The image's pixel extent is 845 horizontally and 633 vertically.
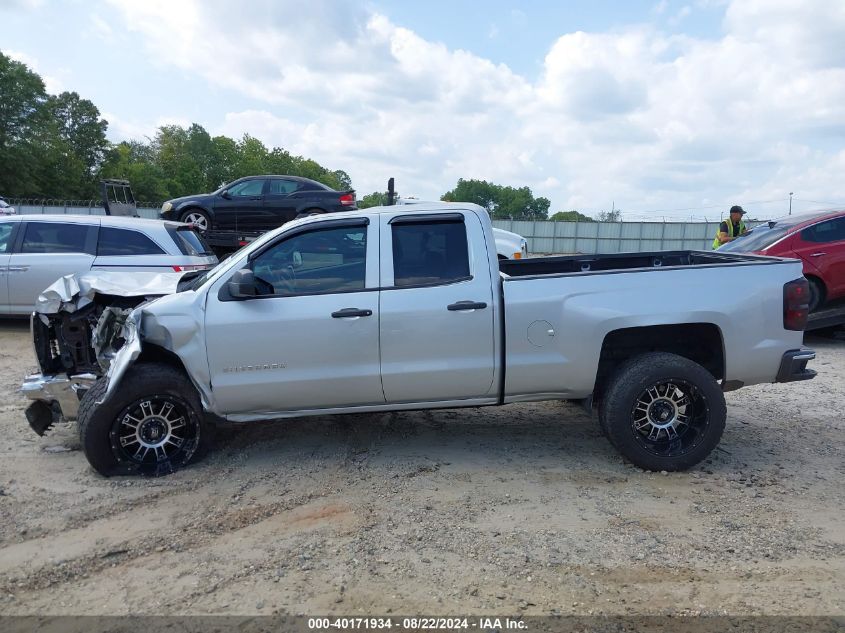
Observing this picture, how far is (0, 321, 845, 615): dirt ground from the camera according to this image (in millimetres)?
3166

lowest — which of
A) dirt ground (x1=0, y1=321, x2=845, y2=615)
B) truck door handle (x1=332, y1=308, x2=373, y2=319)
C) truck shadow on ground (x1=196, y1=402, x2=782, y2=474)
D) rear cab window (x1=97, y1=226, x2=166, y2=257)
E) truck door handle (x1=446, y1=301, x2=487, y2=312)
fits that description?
dirt ground (x1=0, y1=321, x2=845, y2=615)

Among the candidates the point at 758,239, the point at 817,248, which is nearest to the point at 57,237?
the point at 758,239

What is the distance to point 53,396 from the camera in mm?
4891

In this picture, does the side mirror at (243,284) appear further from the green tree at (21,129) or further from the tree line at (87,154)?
the green tree at (21,129)

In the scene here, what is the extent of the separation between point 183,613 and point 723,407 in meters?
3.70

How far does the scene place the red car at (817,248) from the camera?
9.23 m

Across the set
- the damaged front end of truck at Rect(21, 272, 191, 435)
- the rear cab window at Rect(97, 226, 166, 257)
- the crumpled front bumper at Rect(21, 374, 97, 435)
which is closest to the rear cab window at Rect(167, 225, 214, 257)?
the rear cab window at Rect(97, 226, 166, 257)

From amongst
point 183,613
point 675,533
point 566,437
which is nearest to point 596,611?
point 675,533

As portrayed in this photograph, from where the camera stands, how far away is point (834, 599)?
3.13 meters

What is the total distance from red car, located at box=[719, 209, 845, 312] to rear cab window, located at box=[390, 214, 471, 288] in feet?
21.6

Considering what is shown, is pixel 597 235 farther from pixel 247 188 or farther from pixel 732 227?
pixel 247 188

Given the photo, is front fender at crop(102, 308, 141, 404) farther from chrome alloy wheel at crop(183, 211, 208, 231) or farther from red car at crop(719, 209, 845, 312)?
chrome alloy wheel at crop(183, 211, 208, 231)

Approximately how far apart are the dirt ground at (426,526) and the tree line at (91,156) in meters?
33.6

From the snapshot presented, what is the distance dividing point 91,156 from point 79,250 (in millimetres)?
73483
